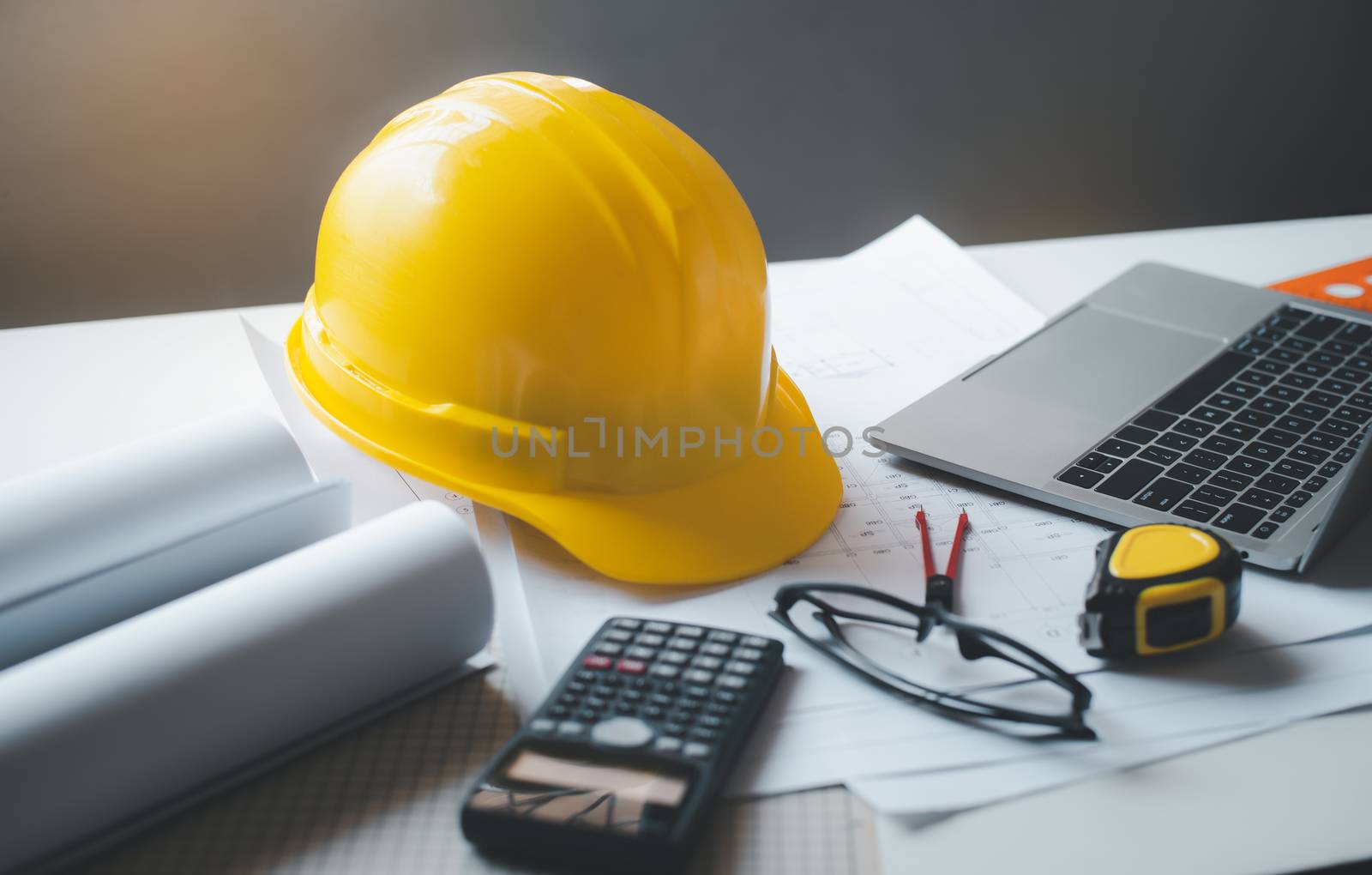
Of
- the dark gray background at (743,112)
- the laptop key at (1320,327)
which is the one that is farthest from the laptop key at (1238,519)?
the dark gray background at (743,112)

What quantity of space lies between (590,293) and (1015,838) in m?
0.33

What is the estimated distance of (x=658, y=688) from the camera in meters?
0.46

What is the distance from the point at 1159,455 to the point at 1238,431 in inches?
→ 2.8

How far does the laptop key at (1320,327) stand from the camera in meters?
0.84

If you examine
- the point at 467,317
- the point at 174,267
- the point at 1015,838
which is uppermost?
the point at 467,317

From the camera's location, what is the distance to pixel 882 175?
167cm

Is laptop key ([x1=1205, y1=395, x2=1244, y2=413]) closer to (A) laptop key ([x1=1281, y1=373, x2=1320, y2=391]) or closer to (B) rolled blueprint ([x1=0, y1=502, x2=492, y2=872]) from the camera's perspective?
(A) laptop key ([x1=1281, y1=373, x2=1320, y2=391])

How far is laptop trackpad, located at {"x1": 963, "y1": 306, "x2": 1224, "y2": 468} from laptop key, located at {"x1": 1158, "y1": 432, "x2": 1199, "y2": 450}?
0.10ft

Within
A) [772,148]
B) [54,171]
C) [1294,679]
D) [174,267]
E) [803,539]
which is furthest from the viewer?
[772,148]

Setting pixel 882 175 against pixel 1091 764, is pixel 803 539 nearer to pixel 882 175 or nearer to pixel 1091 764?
pixel 1091 764

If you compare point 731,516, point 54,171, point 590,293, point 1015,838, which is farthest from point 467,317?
point 54,171

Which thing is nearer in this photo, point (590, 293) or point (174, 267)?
point (590, 293)

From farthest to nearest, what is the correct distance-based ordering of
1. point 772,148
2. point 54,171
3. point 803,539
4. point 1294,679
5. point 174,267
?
1. point 772,148
2. point 174,267
3. point 54,171
4. point 803,539
5. point 1294,679

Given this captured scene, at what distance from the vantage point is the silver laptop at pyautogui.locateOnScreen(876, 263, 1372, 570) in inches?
23.8
